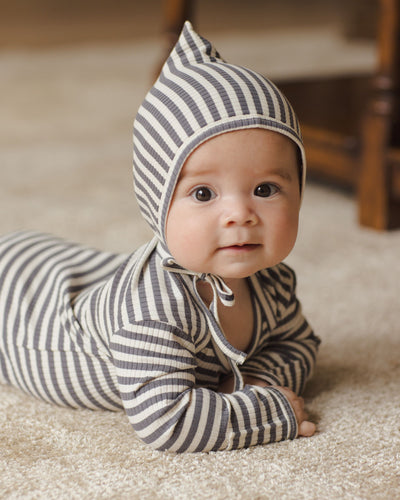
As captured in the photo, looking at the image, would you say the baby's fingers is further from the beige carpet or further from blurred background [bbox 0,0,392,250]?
blurred background [bbox 0,0,392,250]

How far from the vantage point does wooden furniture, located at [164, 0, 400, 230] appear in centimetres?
132

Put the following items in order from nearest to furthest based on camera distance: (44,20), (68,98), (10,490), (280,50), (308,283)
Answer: (10,490) → (308,283) → (68,98) → (280,50) → (44,20)

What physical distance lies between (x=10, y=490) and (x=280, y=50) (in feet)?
9.19

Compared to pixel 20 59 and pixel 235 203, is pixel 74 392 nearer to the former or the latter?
pixel 235 203

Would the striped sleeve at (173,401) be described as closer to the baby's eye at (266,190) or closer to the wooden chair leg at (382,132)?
the baby's eye at (266,190)

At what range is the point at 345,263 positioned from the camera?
1220 mm

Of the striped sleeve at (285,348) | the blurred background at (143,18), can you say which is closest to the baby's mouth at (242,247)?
the striped sleeve at (285,348)

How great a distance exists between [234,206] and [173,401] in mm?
181

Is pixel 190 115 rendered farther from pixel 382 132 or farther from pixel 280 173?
pixel 382 132

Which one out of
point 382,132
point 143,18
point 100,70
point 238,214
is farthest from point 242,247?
point 143,18

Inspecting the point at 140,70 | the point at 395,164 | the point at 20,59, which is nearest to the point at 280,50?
the point at 140,70

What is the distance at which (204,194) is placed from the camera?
659 mm

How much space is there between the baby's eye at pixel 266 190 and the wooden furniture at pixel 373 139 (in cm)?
71

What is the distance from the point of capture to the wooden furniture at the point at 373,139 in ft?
4.34
